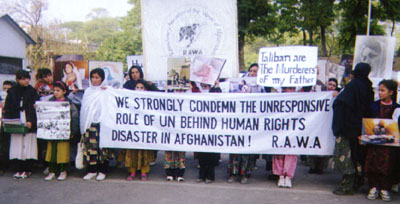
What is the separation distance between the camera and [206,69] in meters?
5.70

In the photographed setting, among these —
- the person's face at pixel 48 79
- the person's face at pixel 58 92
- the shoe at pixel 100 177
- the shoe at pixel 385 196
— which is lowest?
the shoe at pixel 100 177

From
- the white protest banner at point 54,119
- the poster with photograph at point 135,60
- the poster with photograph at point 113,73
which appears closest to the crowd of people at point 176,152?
the white protest banner at point 54,119

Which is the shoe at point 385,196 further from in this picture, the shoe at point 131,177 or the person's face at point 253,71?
the shoe at point 131,177

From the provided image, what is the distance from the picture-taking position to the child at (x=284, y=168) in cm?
535

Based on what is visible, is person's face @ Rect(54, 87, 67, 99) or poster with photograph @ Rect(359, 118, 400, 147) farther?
person's face @ Rect(54, 87, 67, 99)

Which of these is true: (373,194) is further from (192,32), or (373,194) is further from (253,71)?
(192,32)

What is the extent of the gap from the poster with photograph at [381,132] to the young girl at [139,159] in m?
3.18

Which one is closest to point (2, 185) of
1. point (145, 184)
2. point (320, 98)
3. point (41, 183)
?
point (41, 183)

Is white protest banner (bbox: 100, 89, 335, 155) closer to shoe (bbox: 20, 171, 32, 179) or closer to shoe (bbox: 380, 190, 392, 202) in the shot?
shoe (bbox: 380, 190, 392, 202)

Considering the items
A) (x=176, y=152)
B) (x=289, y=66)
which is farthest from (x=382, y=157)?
(x=176, y=152)

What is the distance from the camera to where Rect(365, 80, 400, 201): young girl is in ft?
15.5

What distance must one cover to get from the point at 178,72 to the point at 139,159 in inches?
59.5

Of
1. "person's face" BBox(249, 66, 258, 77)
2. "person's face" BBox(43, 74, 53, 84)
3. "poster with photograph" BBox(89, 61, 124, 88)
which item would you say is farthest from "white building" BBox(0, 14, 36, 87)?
"person's face" BBox(249, 66, 258, 77)

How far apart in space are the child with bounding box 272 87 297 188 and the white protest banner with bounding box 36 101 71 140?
3.24 m
